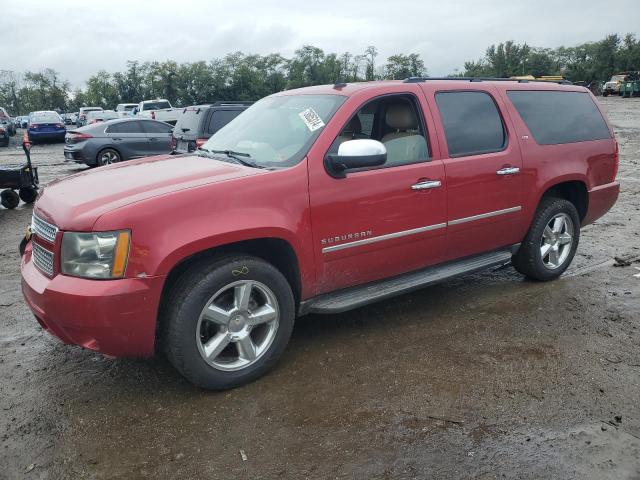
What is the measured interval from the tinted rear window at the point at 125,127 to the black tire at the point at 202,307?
13023mm

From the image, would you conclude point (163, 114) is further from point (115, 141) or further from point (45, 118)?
point (115, 141)

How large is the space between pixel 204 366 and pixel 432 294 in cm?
251

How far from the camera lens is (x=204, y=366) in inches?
127

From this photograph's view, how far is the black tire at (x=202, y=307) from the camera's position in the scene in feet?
10.2

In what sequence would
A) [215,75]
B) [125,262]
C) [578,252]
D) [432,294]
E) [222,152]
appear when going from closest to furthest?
1. [125,262]
2. [222,152]
3. [432,294]
4. [578,252]
5. [215,75]

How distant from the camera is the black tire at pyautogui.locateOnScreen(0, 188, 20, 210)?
384 inches

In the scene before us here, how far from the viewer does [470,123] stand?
4.41m

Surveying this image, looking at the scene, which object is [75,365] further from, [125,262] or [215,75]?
[215,75]

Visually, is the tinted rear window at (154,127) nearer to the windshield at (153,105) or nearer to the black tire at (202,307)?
the black tire at (202,307)

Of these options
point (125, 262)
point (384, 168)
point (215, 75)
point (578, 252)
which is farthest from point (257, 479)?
point (215, 75)

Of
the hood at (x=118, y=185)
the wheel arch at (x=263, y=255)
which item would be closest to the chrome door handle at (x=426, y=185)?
the wheel arch at (x=263, y=255)

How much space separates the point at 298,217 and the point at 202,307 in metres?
0.82

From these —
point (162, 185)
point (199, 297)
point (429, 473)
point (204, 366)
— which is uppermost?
point (162, 185)

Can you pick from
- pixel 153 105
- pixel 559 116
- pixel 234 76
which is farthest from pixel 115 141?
pixel 234 76
